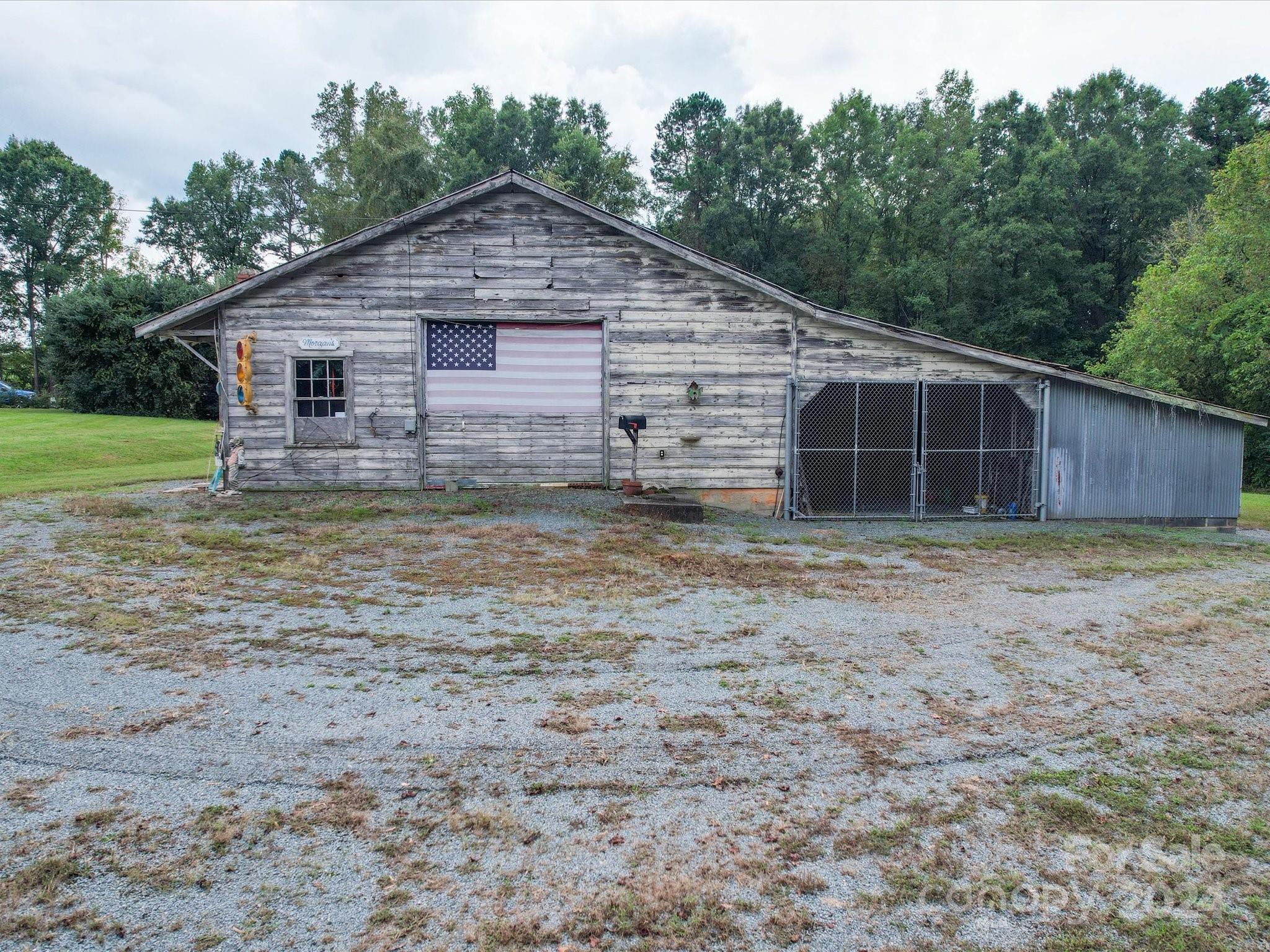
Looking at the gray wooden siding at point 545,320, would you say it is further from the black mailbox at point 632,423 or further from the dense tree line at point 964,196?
the dense tree line at point 964,196

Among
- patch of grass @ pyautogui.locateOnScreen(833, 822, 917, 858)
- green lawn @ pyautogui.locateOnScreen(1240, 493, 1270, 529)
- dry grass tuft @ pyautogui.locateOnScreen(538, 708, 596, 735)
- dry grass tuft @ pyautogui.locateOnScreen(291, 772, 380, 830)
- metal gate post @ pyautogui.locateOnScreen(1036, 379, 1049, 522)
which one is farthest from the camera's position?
green lawn @ pyautogui.locateOnScreen(1240, 493, 1270, 529)

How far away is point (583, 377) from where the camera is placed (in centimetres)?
1275

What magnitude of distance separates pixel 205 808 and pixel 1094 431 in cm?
1384

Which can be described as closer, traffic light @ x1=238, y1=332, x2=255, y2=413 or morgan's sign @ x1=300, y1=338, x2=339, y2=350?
traffic light @ x1=238, y1=332, x2=255, y2=413

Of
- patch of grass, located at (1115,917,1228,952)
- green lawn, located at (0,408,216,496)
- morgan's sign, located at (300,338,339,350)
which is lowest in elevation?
patch of grass, located at (1115,917,1228,952)

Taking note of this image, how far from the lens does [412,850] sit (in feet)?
9.23

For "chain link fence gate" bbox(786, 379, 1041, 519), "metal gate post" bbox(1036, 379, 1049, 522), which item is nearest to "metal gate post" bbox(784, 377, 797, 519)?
"chain link fence gate" bbox(786, 379, 1041, 519)

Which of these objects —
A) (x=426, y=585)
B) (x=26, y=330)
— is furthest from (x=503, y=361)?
(x=26, y=330)

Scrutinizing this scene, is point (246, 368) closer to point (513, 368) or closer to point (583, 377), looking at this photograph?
point (513, 368)

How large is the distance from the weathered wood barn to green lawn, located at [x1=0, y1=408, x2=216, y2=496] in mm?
3363

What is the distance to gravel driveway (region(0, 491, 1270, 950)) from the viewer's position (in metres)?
2.51

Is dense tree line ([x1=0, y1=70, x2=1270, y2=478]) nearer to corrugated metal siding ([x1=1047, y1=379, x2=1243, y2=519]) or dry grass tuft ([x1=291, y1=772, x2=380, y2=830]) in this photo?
corrugated metal siding ([x1=1047, y1=379, x2=1243, y2=519])

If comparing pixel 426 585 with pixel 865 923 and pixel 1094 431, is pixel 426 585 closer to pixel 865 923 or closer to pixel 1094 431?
pixel 865 923

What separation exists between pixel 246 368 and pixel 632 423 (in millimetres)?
6235
